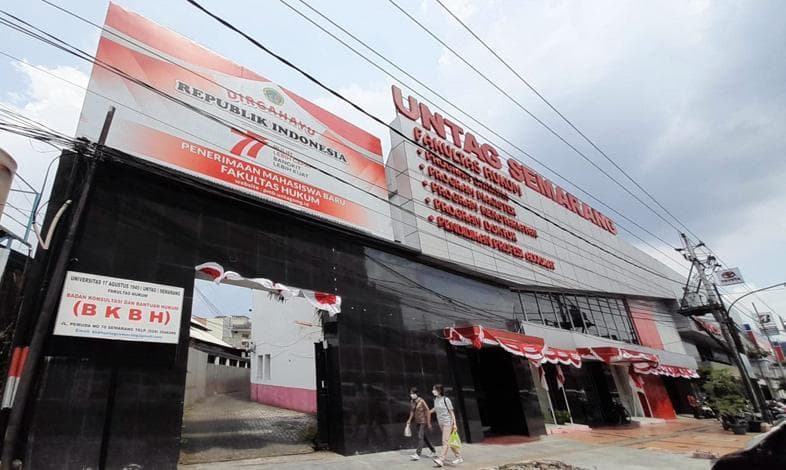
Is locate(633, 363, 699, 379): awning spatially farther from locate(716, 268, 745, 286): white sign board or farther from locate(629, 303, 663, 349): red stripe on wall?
locate(716, 268, 745, 286): white sign board

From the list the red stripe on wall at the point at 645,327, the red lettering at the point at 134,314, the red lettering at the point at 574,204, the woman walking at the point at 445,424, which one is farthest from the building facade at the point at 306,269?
the red lettering at the point at 574,204

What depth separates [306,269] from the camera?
10.4m

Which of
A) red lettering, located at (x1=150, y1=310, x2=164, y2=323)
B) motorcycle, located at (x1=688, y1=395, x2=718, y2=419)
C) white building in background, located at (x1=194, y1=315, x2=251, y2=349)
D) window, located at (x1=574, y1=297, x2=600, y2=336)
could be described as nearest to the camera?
red lettering, located at (x1=150, y1=310, x2=164, y2=323)

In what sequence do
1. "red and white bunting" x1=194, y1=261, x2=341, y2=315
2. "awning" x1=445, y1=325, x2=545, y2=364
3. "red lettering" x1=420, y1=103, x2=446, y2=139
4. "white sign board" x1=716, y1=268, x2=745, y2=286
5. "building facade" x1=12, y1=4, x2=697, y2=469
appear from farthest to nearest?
"white sign board" x1=716, y1=268, x2=745, y2=286, "red lettering" x1=420, y1=103, x2=446, y2=139, "awning" x1=445, y1=325, x2=545, y2=364, "red and white bunting" x1=194, y1=261, x2=341, y2=315, "building facade" x1=12, y1=4, x2=697, y2=469

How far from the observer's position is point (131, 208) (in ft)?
25.7

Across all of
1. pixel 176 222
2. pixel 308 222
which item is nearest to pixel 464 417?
pixel 308 222

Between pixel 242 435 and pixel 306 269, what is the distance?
4944 millimetres

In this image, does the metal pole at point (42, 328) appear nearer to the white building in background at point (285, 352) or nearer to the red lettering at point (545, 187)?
the white building in background at point (285, 352)

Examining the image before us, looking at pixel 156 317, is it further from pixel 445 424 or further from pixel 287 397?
pixel 287 397

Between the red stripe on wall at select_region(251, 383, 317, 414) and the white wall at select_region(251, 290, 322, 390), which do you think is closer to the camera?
the red stripe on wall at select_region(251, 383, 317, 414)

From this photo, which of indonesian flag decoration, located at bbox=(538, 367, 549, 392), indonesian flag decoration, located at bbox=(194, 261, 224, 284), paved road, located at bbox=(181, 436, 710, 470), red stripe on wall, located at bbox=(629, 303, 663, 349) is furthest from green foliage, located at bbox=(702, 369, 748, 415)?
indonesian flag decoration, located at bbox=(194, 261, 224, 284)

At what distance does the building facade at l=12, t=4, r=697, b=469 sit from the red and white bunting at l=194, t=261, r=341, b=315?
189 millimetres

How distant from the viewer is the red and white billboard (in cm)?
871

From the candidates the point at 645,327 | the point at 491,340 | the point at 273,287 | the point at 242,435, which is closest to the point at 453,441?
the point at 491,340
